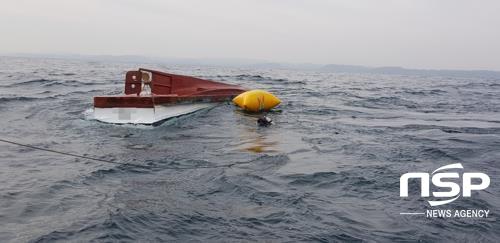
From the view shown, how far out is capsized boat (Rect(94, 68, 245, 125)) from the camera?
1153 cm

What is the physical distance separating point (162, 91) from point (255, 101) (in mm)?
3177

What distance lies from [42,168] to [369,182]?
5.70m

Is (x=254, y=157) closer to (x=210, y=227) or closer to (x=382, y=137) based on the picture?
(x=210, y=227)

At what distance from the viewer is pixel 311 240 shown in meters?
4.73

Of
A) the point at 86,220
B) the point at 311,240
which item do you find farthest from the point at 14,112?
the point at 311,240

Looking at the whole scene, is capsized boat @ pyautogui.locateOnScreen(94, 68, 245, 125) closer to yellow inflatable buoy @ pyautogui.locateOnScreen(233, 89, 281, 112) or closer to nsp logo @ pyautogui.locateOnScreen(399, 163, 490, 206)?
yellow inflatable buoy @ pyautogui.locateOnScreen(233, 89, 281, 112)

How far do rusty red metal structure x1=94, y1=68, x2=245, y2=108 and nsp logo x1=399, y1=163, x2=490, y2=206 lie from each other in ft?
23.5

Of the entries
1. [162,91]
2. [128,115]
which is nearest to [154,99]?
[128,115]

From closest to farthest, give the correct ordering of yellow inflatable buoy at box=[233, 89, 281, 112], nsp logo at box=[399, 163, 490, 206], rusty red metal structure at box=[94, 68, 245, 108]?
nsp logo at box=[399, 163, 490, 206]
rusty red metal structure at box=[94, 68, 245, 108]
yellow inflatable buoy at box=[233, 89, 281, 112]

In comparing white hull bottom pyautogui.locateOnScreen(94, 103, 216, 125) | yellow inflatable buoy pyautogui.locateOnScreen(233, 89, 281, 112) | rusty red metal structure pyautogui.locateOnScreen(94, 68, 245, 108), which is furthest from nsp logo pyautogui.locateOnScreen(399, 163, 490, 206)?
yellow inflatable buoy pyautogui.locateOnScreen(233, 89, 281, 112)

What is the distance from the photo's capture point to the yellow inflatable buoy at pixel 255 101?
14.2 m

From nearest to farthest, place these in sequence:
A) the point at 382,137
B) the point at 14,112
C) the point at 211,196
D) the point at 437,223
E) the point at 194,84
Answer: the point at 437,223, the point at 211,196, the point at 382,137, the point at 14,112, the point at 194,84

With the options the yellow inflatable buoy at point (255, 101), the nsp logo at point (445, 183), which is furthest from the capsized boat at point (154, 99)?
the nsp logo at point (445, 183)

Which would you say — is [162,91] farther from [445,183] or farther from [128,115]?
[445,183]
